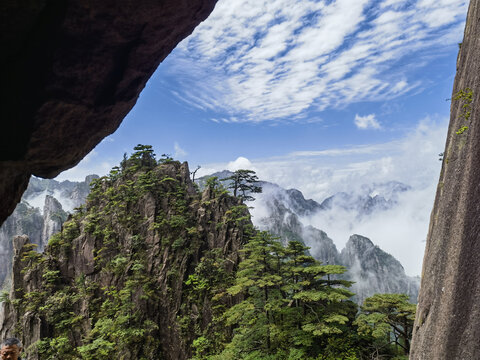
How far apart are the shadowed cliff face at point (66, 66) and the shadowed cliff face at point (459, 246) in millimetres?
7224

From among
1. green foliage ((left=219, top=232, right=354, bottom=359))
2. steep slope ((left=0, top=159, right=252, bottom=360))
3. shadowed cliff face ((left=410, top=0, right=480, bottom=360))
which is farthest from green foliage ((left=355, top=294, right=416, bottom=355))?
steep slope ((left=0, top=159, right=252, bottom=360))

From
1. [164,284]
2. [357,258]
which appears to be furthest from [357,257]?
[164,284]

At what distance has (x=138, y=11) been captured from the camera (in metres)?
5.68

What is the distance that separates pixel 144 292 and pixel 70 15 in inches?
1022

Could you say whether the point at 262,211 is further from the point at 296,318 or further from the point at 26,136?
the point at 26,136

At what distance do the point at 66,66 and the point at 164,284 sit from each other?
982 inches

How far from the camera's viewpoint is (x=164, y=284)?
86.1ft

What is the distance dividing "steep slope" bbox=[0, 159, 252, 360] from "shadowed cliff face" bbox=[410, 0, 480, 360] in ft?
66.2

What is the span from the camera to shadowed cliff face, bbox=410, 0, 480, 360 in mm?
5375

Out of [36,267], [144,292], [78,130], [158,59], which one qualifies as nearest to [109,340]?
[144,292]

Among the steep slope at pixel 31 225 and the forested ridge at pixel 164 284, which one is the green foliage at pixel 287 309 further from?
the steep slope at pixel 31 225

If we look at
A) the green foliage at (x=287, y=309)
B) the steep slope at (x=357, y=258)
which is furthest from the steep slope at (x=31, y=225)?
the green foliage at (x=287, y=309)

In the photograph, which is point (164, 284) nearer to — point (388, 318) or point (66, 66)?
point (388, 318)

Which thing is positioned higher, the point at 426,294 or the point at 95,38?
the point at 95,38
